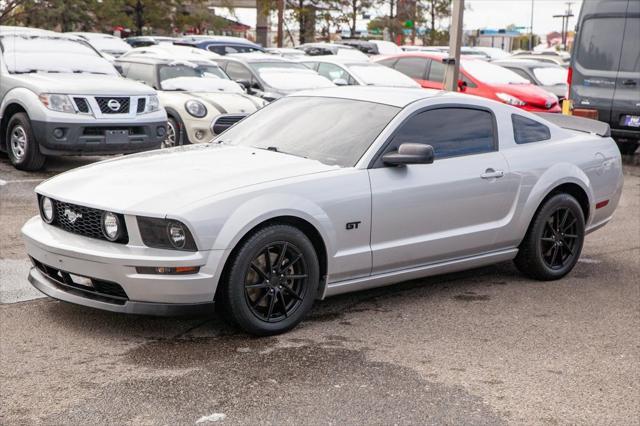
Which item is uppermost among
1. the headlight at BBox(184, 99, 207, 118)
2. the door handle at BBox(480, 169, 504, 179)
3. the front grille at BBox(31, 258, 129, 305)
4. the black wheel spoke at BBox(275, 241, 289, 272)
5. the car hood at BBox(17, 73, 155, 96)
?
the door handle at BBox(480, 169, 504, 179)

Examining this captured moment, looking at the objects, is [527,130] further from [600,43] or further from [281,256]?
[600,43]

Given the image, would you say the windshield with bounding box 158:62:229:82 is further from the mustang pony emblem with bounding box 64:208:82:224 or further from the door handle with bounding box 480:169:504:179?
the mustang pony emblem with bounding box 64:208:82:224

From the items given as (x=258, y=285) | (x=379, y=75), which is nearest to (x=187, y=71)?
(x=379, y=75)

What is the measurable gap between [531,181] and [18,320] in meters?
3.69

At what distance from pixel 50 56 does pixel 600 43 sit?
8.53 meters

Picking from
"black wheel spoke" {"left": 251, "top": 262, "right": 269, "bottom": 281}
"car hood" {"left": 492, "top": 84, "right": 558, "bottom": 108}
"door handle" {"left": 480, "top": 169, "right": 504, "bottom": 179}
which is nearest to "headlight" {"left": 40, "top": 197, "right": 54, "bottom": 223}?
"black wheel spoke" {"left": 251, "top": 262, "right": 269, "bottom": 281}

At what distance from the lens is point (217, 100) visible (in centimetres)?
1209

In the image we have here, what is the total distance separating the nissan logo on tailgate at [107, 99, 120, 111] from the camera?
35.1ft

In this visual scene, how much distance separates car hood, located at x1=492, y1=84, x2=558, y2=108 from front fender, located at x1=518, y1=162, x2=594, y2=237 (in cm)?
978

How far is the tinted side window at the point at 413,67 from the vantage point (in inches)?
709

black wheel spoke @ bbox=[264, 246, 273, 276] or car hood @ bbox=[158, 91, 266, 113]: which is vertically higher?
black wheel spoke @ bbox=[264, 246, 273, 276]

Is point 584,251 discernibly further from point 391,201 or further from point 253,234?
point 253,234

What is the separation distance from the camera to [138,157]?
595cm

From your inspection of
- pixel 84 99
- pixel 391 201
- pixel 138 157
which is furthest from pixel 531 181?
pixel 84 99
